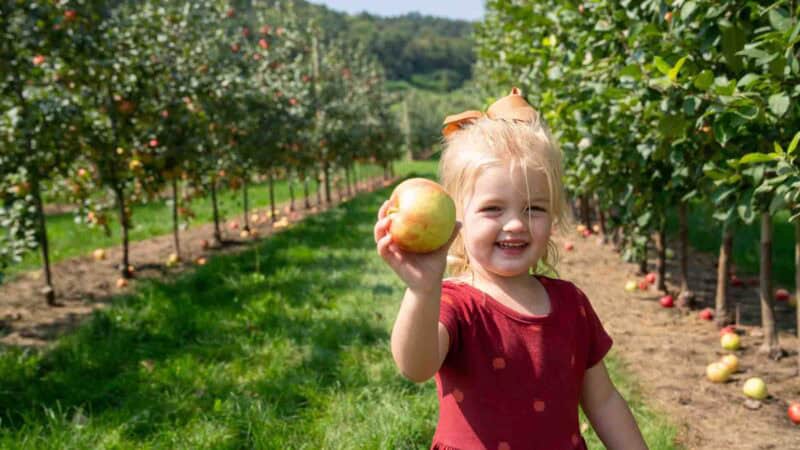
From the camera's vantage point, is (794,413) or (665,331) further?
(665,331)

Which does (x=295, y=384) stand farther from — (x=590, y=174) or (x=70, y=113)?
(x=70, y=113)

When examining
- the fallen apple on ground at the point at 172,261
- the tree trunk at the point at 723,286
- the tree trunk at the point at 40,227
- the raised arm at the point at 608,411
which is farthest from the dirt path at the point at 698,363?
the tree trunk at the point at 40,227

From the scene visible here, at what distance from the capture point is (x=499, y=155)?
150 centimetres

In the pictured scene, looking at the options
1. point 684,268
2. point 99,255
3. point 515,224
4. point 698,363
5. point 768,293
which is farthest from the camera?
point 99,255

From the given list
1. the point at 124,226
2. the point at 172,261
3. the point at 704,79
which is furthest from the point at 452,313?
the point at 172,261

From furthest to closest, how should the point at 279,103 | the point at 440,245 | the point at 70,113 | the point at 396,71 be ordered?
the point at 396,71 → the point at 279,103 → the point at 70,113 → the point at 440,245

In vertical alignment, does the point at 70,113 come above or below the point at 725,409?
above

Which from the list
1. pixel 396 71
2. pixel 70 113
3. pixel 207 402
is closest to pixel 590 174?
pixel 207 402

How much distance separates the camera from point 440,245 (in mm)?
1338

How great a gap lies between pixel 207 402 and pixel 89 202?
3.63 meters

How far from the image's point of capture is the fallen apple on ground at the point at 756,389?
334 cm

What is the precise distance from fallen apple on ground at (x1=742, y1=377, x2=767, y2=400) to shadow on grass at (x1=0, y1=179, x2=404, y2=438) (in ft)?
6.97

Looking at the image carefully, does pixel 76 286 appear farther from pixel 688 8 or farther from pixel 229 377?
pixel 688 8

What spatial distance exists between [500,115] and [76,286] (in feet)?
20.0
